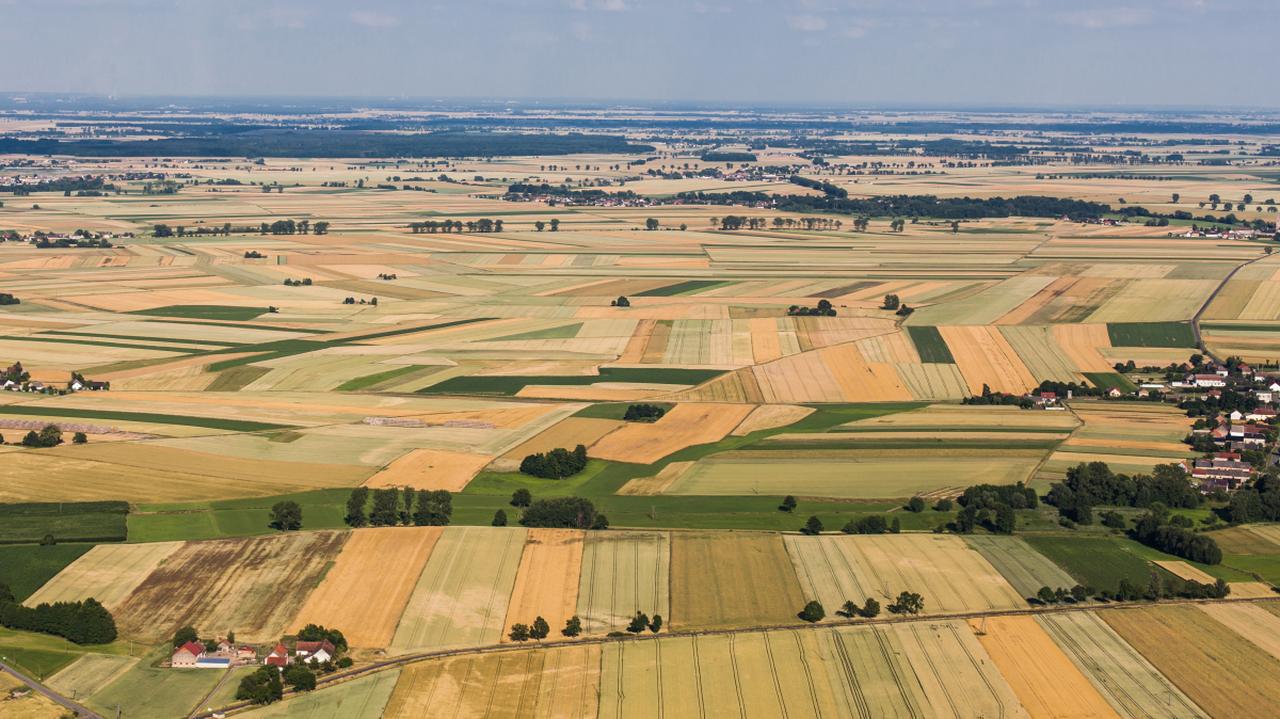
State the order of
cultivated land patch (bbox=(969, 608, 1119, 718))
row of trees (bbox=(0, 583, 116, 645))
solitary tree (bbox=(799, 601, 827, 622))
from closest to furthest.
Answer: cultivated land patch (bbox=(969, 608, 1119, 718)) < row of trees (bbox=(0, 583, 116, 645)) < solitary tree (bbox=(799, 601, 827, 622))

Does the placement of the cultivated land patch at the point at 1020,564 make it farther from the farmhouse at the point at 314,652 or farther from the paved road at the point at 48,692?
the paved road at the point at 48,692

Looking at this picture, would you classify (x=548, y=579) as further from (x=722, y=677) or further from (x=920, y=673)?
(x=920, y=673)

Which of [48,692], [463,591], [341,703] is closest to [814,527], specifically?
[463,591]

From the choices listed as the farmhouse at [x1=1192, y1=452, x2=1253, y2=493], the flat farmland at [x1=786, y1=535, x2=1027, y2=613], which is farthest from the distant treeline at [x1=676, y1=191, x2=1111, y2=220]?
the flat farmland at [x1=786, y1=535, x2=1027, y2=613]

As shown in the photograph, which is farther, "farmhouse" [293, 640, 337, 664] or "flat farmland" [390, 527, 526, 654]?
"flat farmland" [390, 527, 526, 654]

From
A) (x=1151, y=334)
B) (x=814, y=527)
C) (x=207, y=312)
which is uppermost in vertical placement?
(x=1151, y=334)

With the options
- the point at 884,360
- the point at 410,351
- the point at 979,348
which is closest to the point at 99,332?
the point at 410,351

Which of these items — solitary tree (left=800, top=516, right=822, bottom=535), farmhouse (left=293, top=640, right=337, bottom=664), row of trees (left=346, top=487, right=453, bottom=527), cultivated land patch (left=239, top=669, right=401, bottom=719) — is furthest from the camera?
row of trees (left=346, top=487, right=453, bottom=527)

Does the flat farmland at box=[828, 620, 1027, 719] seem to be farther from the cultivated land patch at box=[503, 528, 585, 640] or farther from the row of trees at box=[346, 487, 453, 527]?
the row of trees at box=[346, 487, 453, 527]
